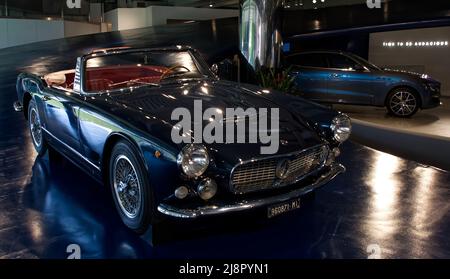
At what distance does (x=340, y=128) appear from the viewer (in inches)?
141

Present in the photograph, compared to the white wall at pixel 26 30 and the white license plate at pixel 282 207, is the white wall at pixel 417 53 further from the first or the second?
the white wall at pixel 26 30

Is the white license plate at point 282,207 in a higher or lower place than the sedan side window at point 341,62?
lower

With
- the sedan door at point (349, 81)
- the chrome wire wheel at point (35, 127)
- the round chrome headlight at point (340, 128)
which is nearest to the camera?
the round chrome headlight at point (340, 128)

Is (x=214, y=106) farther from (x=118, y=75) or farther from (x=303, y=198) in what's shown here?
(x=118, y=75)

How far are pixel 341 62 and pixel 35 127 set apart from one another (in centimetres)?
626

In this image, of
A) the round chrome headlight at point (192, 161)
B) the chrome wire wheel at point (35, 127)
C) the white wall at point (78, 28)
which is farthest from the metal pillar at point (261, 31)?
the white wall at point (78, 28)

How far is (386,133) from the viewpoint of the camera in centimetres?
589

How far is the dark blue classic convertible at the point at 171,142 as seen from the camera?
2811 mm

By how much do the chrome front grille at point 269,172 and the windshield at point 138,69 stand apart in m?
1.46

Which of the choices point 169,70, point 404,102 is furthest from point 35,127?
point 404,102

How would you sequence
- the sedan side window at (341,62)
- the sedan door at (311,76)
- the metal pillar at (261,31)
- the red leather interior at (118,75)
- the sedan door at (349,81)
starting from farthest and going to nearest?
1. the sedan door at (311,76)
2. the sedan side window at (341,62)
3. the sedan door at (349,81)
4. the metal pillar at (261,31)
5. the red leather interior at (118,75)

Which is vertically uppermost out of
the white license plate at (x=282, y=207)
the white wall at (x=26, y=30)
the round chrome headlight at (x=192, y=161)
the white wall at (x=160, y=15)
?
the white wall at (x=160, y=15)

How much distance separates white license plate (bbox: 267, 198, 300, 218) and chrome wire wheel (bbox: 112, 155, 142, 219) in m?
0.85

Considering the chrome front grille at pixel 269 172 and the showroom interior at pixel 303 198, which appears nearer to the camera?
the chrome front grille at pixel 269 172
